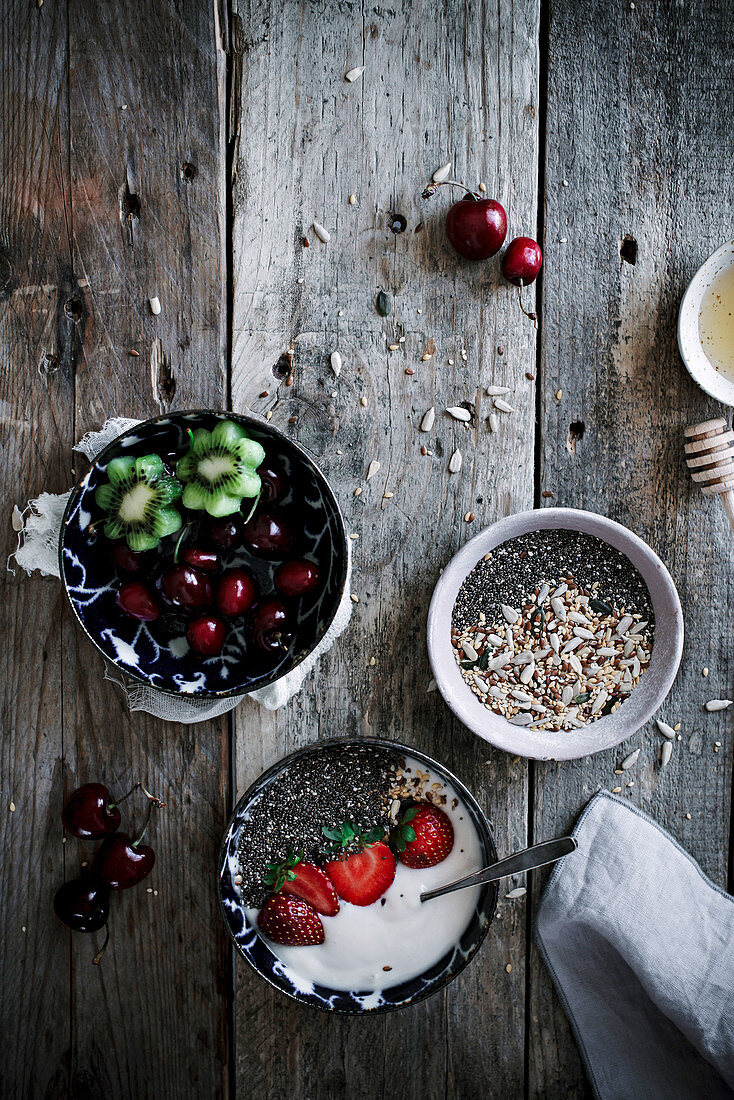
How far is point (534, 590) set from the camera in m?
1.15

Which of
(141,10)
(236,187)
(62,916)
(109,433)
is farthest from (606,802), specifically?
(141,10)

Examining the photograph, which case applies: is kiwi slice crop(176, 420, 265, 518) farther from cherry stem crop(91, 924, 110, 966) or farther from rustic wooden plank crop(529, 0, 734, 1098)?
cherry stem crop(91, 924, 110, 966)

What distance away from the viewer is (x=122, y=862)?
110 cm

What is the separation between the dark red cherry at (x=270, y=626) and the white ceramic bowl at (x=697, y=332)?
2.37ft

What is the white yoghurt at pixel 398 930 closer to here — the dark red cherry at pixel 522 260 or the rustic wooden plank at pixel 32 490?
the rustic wooden plank at pixel 32 490

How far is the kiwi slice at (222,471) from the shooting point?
97 cm

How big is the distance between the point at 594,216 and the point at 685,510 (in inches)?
19.3

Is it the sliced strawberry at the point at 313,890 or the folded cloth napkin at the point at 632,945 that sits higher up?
the sliced strawberry at the point at 313,890

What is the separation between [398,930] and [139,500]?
744 mm

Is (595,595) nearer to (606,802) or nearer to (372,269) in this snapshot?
(606,802)

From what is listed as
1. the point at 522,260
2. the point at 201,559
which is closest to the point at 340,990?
the point at 201,559

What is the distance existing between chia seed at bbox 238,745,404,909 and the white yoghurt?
51mm

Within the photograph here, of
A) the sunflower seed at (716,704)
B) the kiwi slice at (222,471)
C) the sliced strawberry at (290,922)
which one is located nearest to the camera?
the kiwi slice at (222,471)

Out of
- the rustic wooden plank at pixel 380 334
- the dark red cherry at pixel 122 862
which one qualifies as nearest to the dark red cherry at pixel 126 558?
the rustic wooden plank at pixel 380 334
